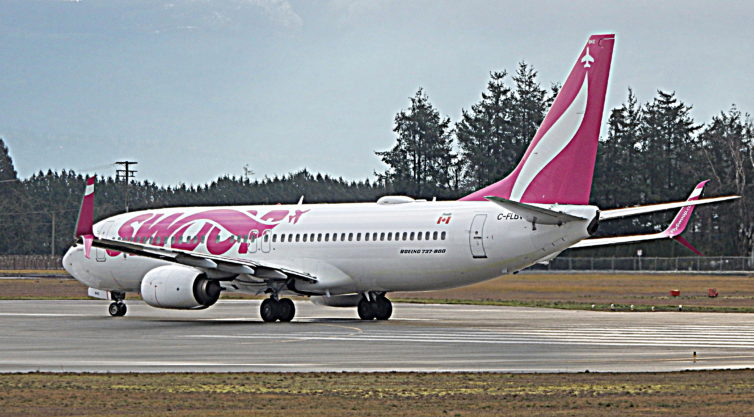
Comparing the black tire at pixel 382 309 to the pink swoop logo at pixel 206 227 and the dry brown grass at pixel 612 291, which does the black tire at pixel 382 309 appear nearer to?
the pink swoop logo at pixel 206 227

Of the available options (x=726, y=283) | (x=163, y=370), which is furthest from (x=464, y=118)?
(x=163, y=370)

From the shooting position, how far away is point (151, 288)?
117ft

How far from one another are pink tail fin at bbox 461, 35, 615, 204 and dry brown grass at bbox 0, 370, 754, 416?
13.4 meters

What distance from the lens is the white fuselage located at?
107 feet

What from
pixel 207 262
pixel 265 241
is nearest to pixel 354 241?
pixel 265 241

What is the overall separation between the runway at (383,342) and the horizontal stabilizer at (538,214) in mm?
2728

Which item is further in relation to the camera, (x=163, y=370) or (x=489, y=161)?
(x=489, y=161)

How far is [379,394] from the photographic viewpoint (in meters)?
15.5

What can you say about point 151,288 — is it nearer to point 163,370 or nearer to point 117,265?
point 117,265

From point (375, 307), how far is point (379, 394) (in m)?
21.5

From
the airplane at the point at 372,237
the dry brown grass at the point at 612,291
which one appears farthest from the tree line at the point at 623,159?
the airplane at the point at 372,237

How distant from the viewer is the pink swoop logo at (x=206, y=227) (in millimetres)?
38438

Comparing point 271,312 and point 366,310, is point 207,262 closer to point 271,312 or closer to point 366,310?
point 271,312

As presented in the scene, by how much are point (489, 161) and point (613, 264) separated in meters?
19.6
